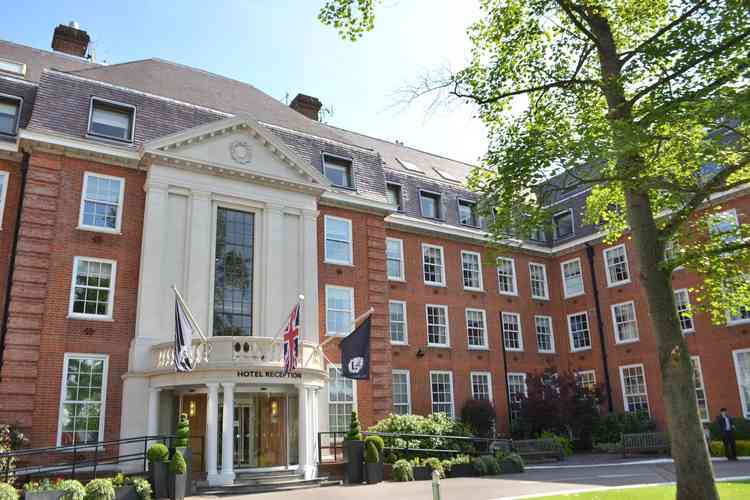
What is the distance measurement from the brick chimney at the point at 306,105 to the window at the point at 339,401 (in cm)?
Result: 1380

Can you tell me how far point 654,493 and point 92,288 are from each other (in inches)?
646

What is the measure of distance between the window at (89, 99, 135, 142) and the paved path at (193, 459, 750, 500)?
1270 centimetres

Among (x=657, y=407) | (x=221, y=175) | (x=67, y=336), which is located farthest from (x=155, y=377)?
(x=657, y=407)

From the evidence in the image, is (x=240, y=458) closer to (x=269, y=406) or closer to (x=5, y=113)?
(x=269, y=406)

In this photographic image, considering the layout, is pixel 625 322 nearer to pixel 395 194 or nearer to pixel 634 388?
pixel 634 388

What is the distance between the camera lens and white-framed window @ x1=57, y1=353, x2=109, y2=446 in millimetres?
18375

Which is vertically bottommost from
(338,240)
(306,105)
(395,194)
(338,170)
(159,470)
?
(159,470)

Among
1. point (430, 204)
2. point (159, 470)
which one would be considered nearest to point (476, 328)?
point (430, 204)

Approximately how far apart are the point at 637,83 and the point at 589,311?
67.4 ft

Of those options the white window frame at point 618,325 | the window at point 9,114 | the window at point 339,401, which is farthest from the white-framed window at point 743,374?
the window at point 9,114

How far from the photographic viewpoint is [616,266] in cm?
3209

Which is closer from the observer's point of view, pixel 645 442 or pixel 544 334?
pixel 645 442

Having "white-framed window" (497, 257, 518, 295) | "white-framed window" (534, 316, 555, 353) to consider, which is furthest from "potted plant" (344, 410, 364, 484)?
"white-framed window" (534, 316, 555, 353)

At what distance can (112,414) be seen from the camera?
19.0 meters
